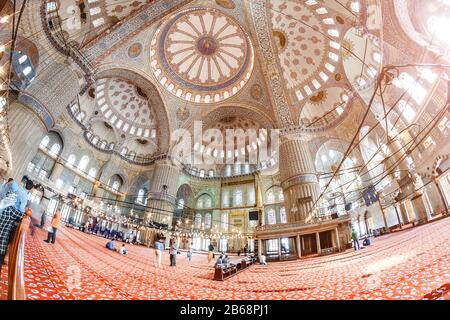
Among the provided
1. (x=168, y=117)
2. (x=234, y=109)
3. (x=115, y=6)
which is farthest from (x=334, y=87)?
(x=115, y=6)

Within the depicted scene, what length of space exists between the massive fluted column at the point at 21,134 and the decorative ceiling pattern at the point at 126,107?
8.95 metres

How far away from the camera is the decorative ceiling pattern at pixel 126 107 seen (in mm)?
18669

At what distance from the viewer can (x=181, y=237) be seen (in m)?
19.0

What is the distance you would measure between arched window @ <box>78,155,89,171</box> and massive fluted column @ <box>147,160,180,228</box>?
576cm

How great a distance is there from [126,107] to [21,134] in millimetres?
11259

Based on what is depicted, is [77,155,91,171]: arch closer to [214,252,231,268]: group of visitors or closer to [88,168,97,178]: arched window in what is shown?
[88,168,97,178]: arched window

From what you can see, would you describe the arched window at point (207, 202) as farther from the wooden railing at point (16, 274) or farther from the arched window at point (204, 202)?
the wooden railing at point (16, 274)

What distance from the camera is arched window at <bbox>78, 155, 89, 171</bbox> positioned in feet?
58.3

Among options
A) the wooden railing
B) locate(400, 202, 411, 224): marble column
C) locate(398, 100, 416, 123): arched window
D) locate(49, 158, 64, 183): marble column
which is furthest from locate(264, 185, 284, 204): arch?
the wooden railing

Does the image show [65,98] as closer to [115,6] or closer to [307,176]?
[115,6]

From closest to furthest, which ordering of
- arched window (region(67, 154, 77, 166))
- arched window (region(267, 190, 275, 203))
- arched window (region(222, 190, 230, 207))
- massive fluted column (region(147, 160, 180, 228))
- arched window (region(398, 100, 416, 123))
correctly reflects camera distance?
arched window (region(398, 100, 416, 123)), massive fluted column (region(147, 160, 180, 228)), arched window (region(67, 154, 77, 166)), arched window (region(267, 190, 275, 203)), arched window (region(222, 190, 230, 207))

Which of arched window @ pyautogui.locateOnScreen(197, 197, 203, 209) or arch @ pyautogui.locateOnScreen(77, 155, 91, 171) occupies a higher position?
arch @ pyautogui.locateOnScreen(77, 155, 91, 171)

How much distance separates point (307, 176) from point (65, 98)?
50.6 ft

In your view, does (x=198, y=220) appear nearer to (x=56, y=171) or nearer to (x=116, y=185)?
(x=116, y=185)
